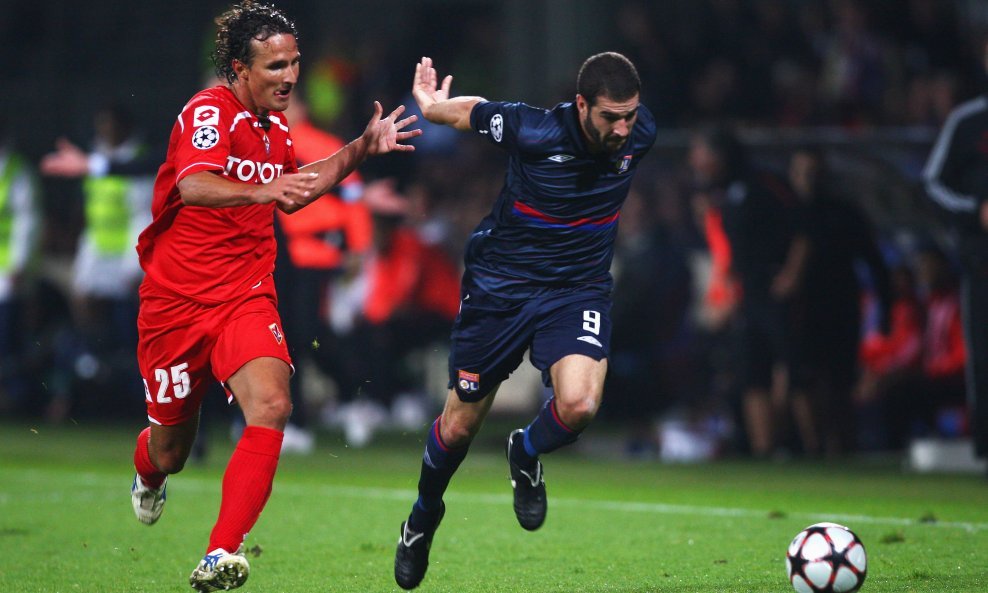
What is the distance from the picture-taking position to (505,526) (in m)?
8.69

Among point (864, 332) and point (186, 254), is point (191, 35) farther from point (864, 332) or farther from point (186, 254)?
point (186, 254)

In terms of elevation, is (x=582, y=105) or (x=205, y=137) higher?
(x=582, y=105)

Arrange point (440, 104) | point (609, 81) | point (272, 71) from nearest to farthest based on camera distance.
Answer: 1. point (272, 71)
2. point (609, 81)
3. point (440, 104)

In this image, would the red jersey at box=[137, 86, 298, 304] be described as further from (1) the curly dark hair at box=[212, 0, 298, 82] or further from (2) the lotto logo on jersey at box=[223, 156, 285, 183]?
(1) the curly dark hair at box=[212, 0, 298, 82]

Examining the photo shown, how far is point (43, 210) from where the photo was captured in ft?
61.0

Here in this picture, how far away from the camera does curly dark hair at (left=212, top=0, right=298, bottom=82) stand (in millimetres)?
6348

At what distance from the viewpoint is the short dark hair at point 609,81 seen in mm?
6426

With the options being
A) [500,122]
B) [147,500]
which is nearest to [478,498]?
[147,500]

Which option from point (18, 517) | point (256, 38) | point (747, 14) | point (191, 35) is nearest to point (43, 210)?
point (191, 35)

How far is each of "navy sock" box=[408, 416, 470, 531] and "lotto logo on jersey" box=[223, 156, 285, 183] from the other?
1287mm

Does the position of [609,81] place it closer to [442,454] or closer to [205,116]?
[205,116]

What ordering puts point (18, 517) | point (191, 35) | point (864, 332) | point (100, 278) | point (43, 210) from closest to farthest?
1. point (18, 517)
2. point (864, 332)
3. point (100, 278)
4. point (43, 210)
5. point (191, 35)

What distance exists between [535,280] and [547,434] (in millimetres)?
665

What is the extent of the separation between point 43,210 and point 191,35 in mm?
3579
